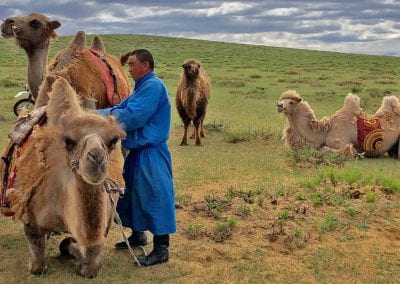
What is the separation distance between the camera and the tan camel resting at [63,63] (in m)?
6.51

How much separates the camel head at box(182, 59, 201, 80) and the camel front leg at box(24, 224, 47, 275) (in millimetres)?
7569

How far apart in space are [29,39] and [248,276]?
11.8 ft

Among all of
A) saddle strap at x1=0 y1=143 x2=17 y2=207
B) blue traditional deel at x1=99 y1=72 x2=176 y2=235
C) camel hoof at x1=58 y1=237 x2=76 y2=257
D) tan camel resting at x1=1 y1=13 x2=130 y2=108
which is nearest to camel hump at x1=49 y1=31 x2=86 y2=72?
tan camel resting at x1=1 y1=13 x2=130 y2=108

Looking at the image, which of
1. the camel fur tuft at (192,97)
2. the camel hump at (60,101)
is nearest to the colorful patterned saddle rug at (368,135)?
the camel fur tuft at (192,97)

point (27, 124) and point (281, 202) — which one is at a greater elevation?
point (27, 124)

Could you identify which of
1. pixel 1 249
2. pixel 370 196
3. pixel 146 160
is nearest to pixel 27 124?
pixel 146 160

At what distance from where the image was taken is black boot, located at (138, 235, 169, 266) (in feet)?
17.4

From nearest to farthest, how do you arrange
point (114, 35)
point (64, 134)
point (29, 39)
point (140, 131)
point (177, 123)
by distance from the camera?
point (64, 134) → point (140, 131) → point (29, 39) → point (177, 123) → point (114, 35)

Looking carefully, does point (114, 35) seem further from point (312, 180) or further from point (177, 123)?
point (312, 180)

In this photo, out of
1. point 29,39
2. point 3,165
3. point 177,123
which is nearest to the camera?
point 3,165

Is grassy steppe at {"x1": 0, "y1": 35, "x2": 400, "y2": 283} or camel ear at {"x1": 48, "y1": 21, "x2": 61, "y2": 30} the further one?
camel ear at {"x1": 48, "y1": 21, "x2": 61, "y2": 30}

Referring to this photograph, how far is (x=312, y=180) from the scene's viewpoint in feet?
26.5

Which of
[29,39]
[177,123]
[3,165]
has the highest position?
[29,39]

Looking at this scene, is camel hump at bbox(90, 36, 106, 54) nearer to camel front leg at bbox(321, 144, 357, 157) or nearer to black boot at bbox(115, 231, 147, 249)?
black boot at bbox(115, 231, 147, 249)
